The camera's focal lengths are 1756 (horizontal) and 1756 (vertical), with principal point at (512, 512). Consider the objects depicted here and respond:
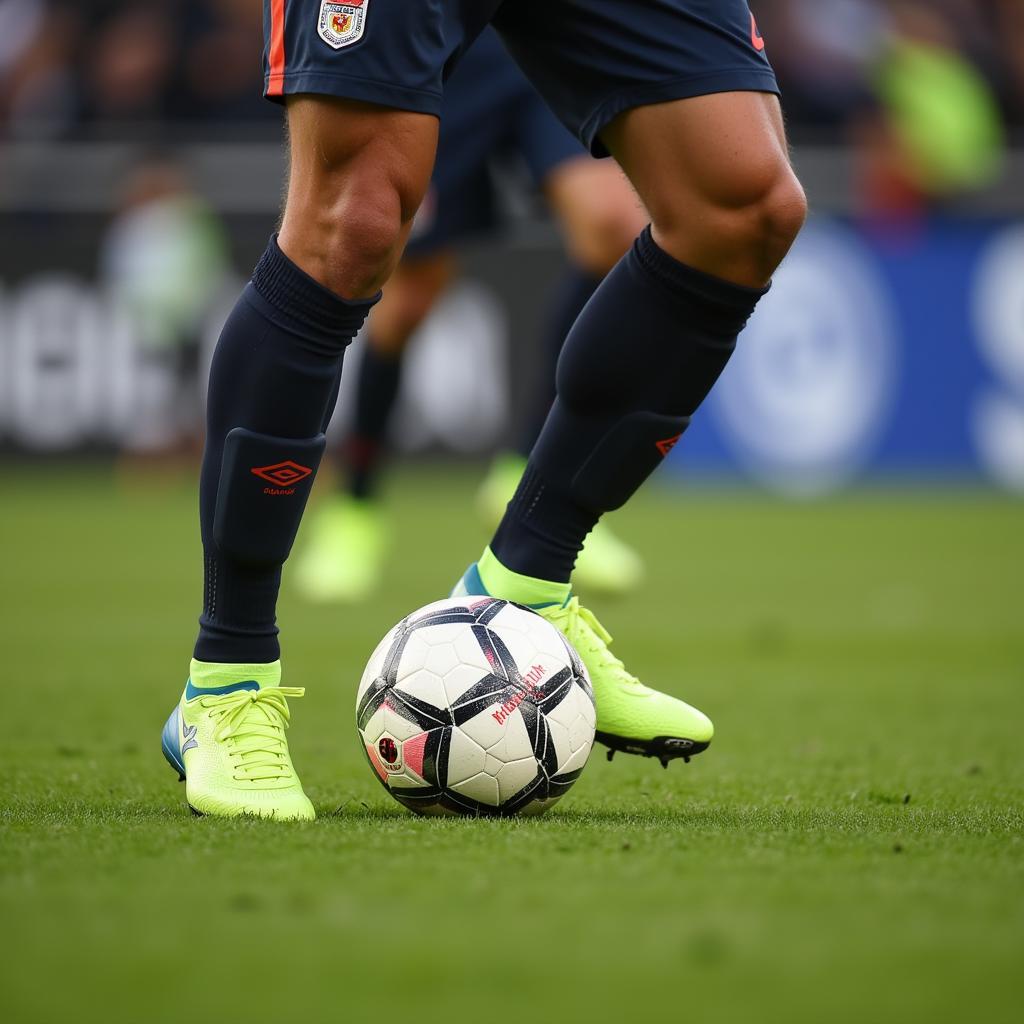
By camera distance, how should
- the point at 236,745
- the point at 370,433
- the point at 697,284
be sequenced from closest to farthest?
the point at 236,745 < the point at 697,284 < the point at 370,433

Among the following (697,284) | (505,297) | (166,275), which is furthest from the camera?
(505,297)

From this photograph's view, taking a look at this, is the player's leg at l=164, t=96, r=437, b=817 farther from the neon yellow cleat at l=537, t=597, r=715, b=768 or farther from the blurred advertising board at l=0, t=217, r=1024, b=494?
the blurred advertising board at l=0, t=217, r=1024, b=494

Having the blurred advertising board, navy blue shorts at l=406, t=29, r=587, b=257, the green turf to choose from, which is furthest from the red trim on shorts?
the blurred advertising board

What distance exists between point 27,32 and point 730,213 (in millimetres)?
11700

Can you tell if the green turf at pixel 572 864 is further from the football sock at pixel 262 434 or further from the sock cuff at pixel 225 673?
the football sock at pixel 262 434

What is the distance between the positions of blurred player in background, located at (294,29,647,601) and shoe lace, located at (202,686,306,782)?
207cm

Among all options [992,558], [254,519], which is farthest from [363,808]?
[992,558]

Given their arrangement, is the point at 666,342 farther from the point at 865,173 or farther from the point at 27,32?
the point at 27,32

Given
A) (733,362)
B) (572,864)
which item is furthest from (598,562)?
(733,362)

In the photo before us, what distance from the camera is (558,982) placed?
142cm

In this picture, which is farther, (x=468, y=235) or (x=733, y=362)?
(x=733, y=362)

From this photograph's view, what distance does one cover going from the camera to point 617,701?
2.54 meters

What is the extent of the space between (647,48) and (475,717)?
0.90 metres

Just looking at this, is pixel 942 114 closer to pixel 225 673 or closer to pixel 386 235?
pixel 386 235
